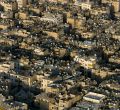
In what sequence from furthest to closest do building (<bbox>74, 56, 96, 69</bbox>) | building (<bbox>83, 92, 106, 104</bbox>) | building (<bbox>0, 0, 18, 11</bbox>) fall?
building (<bbox>0, 0, 18, 11</bbox>), building (<bbox>74, 56, 96, 69</bbox>), building (<bbox>83, 92, 106, 104</bbox>)

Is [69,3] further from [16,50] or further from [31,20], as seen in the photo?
[16,50]

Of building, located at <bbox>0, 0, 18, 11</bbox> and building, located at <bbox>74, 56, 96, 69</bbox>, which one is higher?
Result: building, located at <bbox>0, 0, 18, 11</bbox>

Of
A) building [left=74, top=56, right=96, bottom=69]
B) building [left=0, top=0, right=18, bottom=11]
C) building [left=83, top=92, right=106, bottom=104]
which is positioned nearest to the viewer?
building [left=83, top=92, right=106, bottom=104]

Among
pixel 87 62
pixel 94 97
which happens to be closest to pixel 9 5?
pixel 87 62

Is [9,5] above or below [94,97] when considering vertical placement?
above

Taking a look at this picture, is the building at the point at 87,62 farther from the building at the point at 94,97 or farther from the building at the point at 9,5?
the building at the point at 9,5

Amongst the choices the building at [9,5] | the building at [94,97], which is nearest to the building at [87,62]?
the building at [94,97]

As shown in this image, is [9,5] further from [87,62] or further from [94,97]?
[94,97]

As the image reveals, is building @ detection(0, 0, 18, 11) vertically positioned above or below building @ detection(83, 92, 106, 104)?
above

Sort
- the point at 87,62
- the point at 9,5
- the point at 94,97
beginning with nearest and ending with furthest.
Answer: the point at 94,97 → the point at 87,62 → the point at 9,5

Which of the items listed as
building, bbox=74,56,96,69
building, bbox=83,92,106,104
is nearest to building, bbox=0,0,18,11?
building, bbox=74,56,96,69

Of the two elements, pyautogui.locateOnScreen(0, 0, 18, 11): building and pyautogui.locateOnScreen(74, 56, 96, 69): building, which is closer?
pyautogui.locateOnScreen(74, 56, 96, 69): building

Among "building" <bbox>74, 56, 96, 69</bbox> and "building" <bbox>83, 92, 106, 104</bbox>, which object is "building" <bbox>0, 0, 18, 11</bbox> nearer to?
"building" <bbox>74, 56, 96, 69</bbox>
